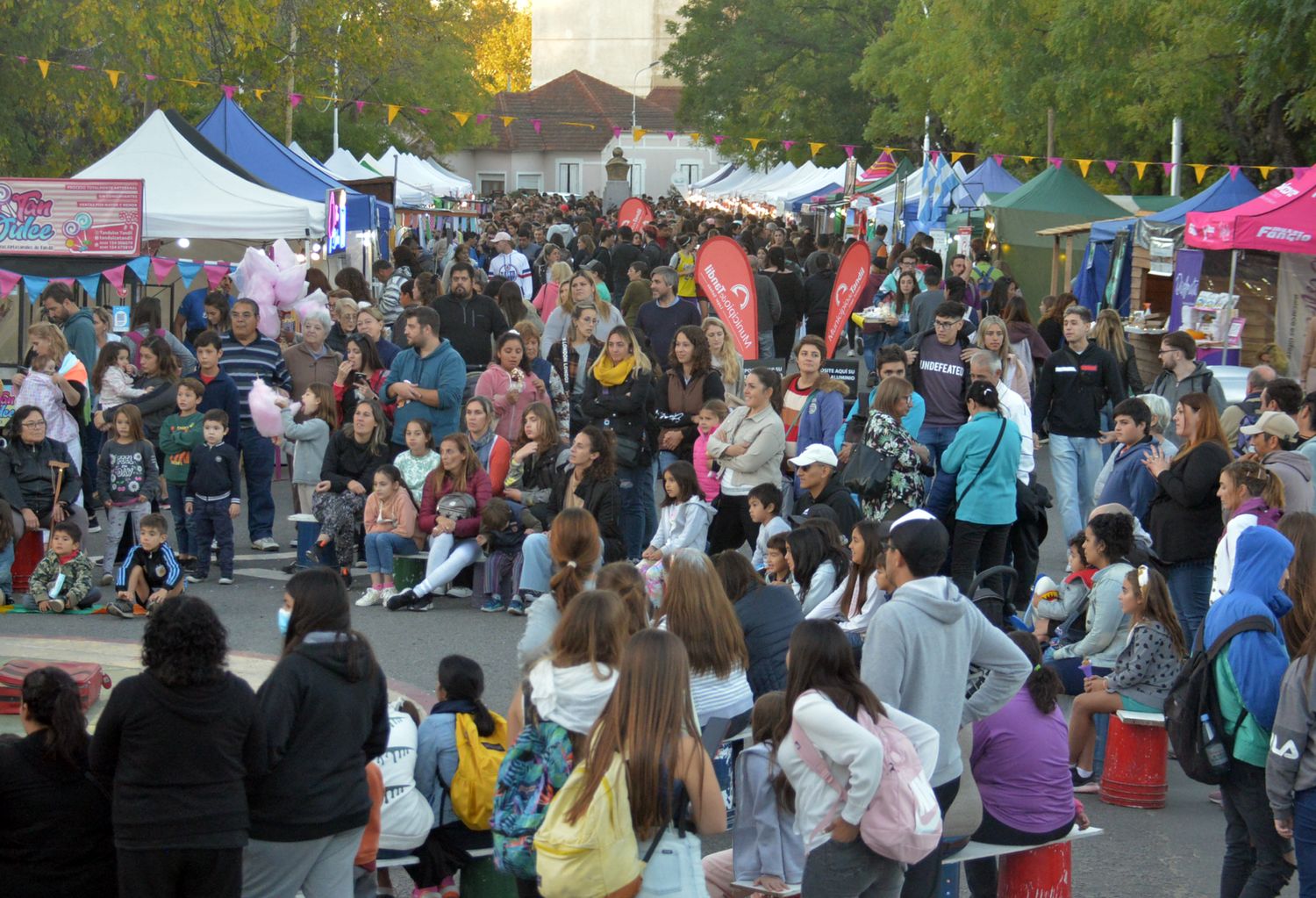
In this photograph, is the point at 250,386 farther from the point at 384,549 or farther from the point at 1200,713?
the point at 1200,713

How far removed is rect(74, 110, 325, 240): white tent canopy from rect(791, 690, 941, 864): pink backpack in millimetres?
12867

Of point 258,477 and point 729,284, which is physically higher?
point 729,284

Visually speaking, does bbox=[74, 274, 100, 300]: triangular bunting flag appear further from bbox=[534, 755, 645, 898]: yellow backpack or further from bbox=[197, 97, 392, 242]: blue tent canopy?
bbox=[534, 755, 645, 898]: yellow backpack

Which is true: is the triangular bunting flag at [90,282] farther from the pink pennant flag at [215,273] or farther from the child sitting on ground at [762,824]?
the child sitting on ground at [762,824]

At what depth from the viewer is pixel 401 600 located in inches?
412

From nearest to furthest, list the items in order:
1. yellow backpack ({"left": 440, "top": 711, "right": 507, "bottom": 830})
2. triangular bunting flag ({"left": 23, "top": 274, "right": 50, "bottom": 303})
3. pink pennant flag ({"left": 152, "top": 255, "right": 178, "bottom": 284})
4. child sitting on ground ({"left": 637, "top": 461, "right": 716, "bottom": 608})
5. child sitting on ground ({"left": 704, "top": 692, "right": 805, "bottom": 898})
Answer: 1. child sitting on ground ({"left": 704, "top": 692, "right": 805, "bottom": 898})
2. yellow backpack ({"left": 440, "top": 711, "right": 507, "bottom": 830})
3. child sitting on ground ({"left": 637, "top": 461, "right": 716, "bottom": 608})
4. triangular bunting flag ({"left": 23, "top": 274, "right": 50, "bottom": 303})
5. pink pennant flag ({"left": 152, "top": 255, "right": 178, "bottom": 284})

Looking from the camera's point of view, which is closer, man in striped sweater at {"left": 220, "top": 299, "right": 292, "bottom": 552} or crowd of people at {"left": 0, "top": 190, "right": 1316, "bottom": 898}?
crowd of people at {"left": 0, "top": 190, "right": 1316, "bottom": 898}

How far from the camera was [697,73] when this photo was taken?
155ft

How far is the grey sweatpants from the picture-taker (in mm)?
4742

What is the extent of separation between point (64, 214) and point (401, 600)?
21.9ft

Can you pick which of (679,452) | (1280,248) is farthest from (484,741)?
(1280,248)

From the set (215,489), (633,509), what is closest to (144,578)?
(215,489)

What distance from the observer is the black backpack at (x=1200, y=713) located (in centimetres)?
549

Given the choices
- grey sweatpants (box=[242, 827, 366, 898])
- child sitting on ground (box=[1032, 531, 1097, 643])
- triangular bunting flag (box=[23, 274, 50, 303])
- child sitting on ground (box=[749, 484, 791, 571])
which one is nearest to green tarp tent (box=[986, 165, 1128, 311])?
triangular bunting flag (box=[23, 274, 50, 303])
